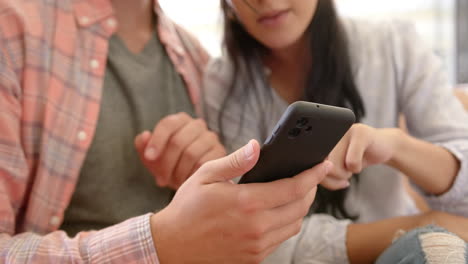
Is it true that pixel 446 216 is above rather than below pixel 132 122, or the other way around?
below

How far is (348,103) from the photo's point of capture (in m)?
0.74

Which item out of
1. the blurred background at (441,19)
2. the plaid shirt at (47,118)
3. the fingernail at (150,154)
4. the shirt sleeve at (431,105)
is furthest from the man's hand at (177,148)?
the blurred background at (441,19)

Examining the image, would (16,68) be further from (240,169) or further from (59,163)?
(240,169)

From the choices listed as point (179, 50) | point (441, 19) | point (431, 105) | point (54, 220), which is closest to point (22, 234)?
point (54, 220)

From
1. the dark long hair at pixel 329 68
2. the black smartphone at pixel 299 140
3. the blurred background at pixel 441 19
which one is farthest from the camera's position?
the blurred background at pixel 441 19

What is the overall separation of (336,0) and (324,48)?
0.10m

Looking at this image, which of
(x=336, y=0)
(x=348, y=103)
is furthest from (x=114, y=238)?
(x=336, y=0)

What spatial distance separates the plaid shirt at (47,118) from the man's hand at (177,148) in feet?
0.33

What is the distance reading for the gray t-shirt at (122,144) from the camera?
0.67 metres

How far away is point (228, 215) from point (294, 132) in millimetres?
117

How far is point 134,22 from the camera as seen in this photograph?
2.52 ft

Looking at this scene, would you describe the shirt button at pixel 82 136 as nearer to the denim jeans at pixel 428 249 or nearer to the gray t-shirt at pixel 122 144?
the gray t-shirt at pixel 122 144

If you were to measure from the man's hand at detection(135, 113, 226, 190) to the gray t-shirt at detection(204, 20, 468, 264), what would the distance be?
6cm

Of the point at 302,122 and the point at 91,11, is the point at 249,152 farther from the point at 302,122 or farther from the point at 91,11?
the point at 91,11
